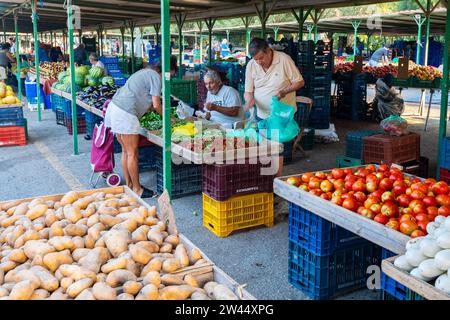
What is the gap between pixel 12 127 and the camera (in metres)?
8.66

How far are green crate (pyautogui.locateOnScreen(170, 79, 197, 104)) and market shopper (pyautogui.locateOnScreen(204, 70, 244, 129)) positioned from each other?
17.9 feet

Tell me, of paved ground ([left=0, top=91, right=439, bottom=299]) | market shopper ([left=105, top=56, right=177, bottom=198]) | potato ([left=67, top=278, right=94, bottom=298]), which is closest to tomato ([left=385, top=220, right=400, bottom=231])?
paved ground ([left=0, top=91, right=439, bottom=299])

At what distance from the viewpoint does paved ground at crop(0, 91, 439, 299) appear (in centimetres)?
377

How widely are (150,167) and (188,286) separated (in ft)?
16.2

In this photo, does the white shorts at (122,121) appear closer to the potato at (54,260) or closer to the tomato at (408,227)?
the potato at (54,260)

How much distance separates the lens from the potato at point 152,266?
2244 millimetres

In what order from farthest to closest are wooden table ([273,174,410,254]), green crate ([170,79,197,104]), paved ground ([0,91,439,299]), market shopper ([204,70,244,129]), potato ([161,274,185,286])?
1. green crate ([170,79,197,104])
2. market shopper ([204,70,244,129])
3. paved ground ([0,91,439,299])
4. wooden table ([273,174,410,254])
5. potato ([161,274,185,286])

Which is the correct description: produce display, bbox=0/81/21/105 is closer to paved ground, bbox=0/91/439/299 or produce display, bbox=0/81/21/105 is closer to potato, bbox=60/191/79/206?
paved ground, bbox=0/91/439/299

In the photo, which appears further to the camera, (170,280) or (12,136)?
(12,136)

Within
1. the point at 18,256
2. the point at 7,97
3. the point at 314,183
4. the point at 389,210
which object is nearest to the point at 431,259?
the point at 389,210

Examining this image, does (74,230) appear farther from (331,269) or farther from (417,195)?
(417,195)

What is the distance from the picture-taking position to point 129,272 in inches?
85.3

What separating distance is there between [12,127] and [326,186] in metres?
7.09
